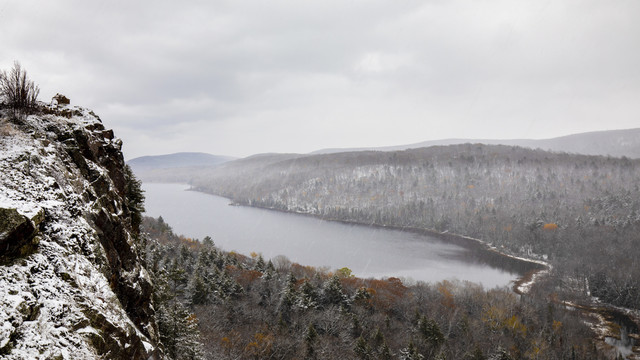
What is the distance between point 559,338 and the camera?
5334cm

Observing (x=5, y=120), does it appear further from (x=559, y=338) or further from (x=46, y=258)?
(x=559, y=338)

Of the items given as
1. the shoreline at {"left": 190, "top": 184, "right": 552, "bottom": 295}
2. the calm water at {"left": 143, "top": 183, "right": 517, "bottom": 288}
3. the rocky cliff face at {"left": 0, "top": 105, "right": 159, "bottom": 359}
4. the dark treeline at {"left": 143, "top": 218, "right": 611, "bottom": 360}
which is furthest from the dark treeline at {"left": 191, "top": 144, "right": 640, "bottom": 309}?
the rocky cliff face at {"left": 0, "top": 105, "right": 159, "bottom": 359}

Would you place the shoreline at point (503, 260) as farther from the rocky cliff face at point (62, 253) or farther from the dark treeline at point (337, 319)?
the rocky cliff face at point (62, 253)

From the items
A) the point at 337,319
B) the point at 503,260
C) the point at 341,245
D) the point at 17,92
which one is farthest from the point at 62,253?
the point at 503,260

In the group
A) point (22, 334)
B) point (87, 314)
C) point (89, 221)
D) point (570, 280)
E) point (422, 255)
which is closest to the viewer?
point (22, 334)

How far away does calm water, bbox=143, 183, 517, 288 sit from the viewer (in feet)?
289

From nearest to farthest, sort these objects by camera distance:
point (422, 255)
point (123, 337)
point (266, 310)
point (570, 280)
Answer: point (123, 337)
point (266, 310)
point (570, 280)
point (422, 255)

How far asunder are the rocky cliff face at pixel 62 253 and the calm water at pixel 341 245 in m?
77.2

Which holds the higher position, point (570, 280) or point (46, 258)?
point (46, 258)

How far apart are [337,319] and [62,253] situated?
36.1m

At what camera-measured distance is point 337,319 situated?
1548 inches

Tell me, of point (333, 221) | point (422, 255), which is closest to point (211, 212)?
point (333, 221)

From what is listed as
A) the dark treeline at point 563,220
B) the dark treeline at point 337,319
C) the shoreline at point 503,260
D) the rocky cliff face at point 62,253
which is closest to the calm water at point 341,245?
the shoreline at point 503,260

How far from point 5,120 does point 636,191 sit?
207m
